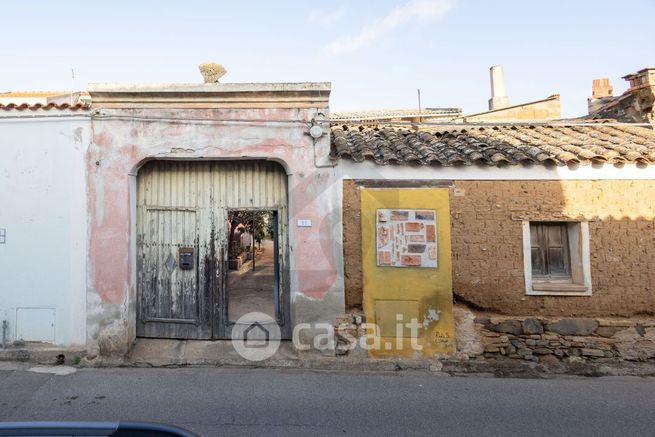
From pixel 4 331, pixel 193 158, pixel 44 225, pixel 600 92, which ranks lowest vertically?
pixel 4 331

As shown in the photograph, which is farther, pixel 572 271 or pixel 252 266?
pixel 252 266

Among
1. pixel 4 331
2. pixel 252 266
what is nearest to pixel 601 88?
pixel 252 266

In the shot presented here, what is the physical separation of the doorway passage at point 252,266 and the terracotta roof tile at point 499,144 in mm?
2094

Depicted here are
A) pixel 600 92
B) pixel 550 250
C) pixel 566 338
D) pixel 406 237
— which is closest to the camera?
pixel 566 338

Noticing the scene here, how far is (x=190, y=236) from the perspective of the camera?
6609 millimetres

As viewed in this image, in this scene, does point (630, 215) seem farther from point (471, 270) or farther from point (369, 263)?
point (369, 263)

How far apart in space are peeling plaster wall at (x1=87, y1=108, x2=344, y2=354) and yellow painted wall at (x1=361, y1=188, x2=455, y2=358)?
1.58 feet

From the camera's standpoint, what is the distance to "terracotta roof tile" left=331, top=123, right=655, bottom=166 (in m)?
6.08

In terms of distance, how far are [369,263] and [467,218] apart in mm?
1714

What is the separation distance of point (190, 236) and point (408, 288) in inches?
147

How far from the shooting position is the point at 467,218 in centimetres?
617

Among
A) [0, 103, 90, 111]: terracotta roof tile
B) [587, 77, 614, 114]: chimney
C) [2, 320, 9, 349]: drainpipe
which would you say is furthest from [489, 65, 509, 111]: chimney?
[2, 320, 9, 349]: drainpipe

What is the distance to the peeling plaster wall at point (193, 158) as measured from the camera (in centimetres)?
605

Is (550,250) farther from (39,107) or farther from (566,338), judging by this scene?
(39,107)
